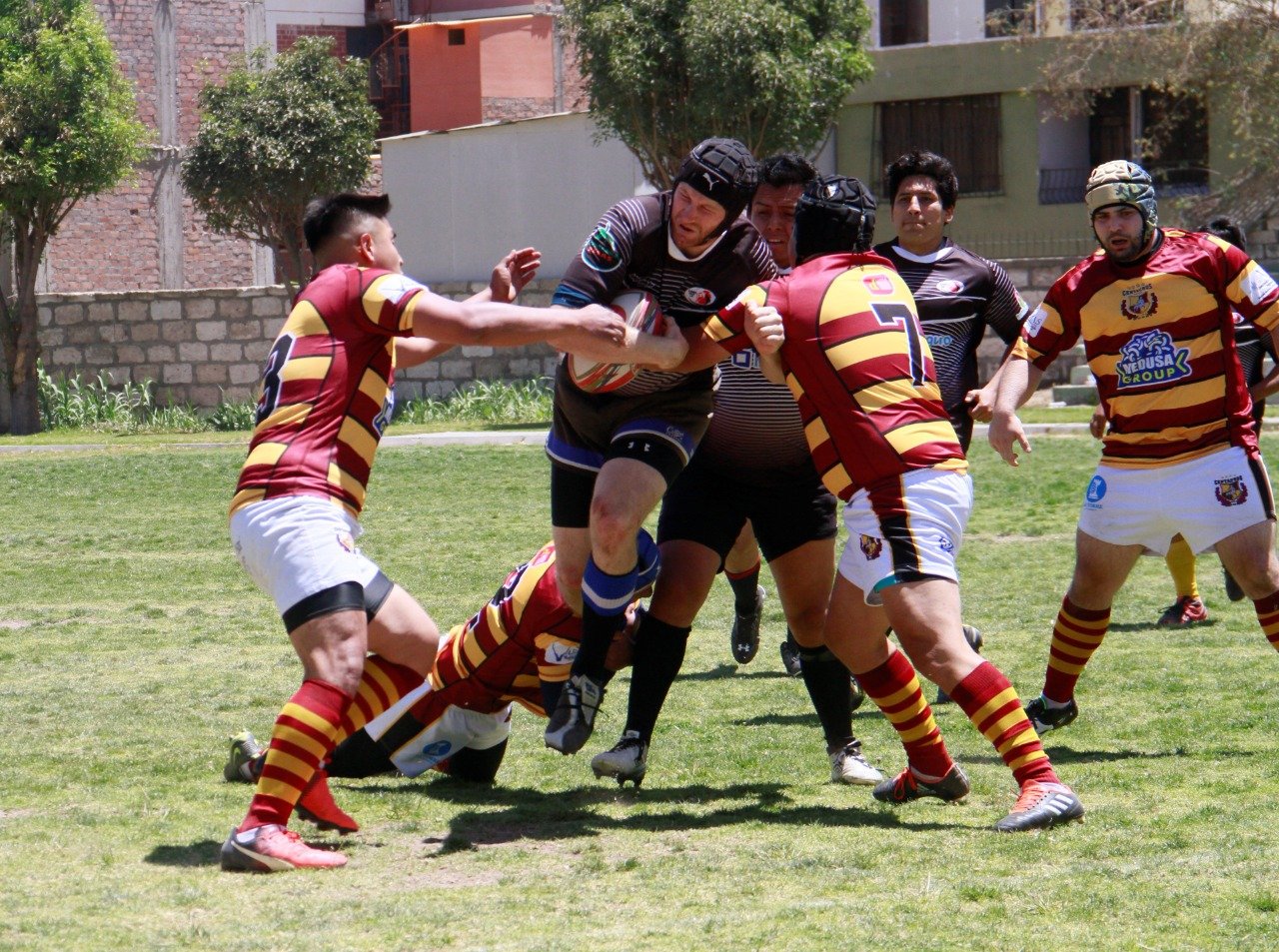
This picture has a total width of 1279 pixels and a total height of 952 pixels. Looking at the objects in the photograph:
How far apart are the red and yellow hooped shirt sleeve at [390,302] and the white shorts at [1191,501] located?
9.55 feet

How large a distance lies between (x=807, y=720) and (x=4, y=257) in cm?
2869

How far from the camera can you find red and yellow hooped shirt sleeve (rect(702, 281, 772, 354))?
557 cm

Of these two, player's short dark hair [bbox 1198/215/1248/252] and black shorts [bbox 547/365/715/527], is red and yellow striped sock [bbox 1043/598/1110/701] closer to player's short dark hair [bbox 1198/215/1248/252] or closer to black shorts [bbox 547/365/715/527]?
black shorts [bbox 547/365/715/527]

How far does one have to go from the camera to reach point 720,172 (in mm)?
5785

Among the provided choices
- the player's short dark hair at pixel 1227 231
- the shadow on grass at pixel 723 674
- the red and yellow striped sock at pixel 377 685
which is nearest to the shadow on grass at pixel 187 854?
the red and yellow striped sock at pixel 377 685

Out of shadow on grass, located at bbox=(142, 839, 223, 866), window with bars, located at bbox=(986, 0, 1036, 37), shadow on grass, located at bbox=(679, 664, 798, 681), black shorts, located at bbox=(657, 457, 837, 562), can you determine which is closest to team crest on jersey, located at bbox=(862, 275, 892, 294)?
black shorts, located at bbox=(657, 457, 837, 562)

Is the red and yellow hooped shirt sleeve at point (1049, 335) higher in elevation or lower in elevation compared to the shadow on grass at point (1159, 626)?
higher

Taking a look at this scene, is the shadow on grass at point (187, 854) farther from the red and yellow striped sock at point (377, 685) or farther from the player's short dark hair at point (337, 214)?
the player's short dark hair at point (337, 214)

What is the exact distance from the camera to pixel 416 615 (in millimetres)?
5363

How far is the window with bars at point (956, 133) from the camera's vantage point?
34.2 metres

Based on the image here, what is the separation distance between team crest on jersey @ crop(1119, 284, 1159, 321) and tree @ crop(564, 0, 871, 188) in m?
21.9

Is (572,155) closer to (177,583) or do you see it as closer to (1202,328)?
(177,583)

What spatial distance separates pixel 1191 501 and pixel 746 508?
5.44 feet

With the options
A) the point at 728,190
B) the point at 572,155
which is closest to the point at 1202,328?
the point at 728,190
